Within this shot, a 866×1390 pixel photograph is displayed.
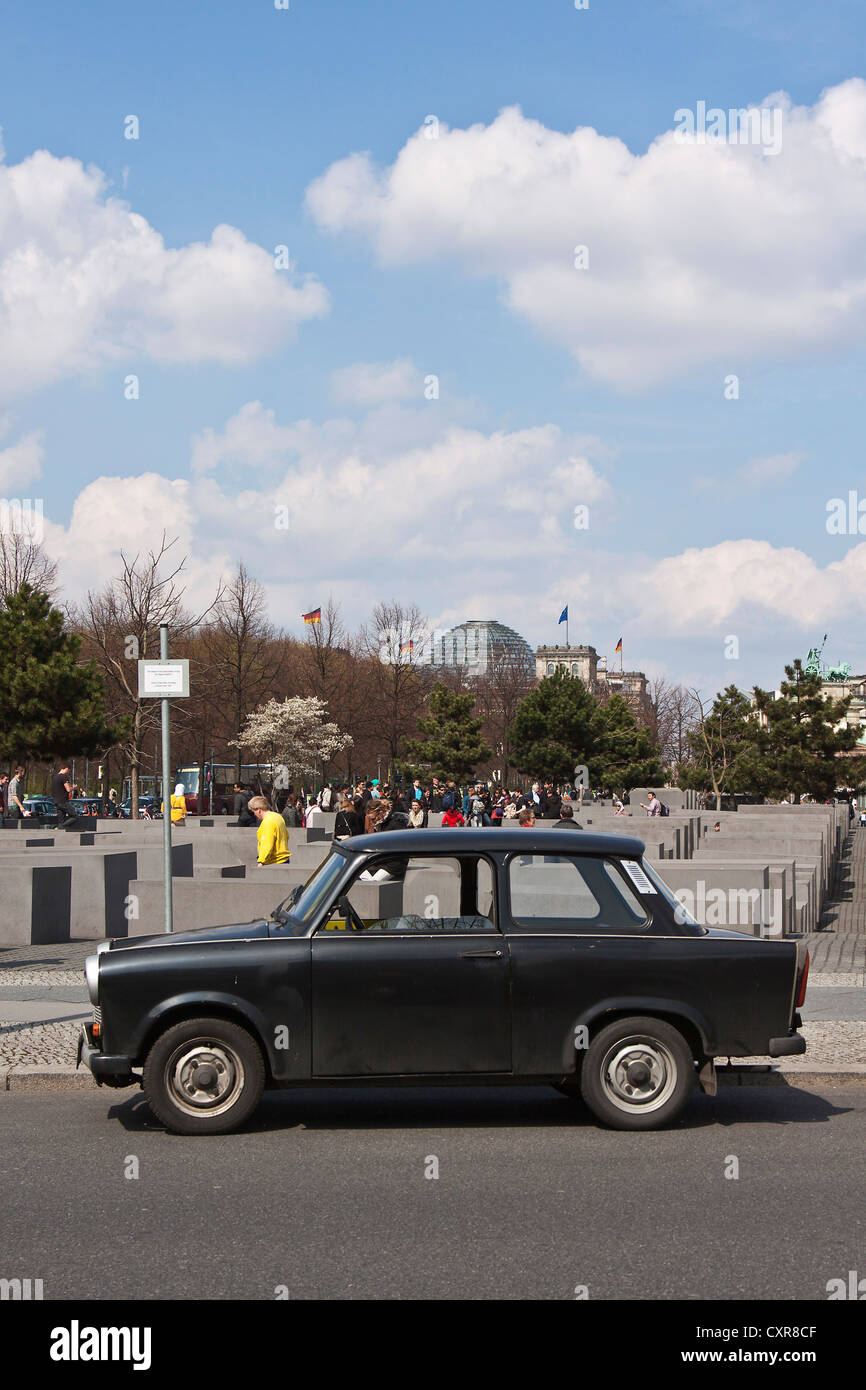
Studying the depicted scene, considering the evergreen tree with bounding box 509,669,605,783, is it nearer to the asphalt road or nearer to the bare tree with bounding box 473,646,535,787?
the bare tree with bounding box 473,646,535,787

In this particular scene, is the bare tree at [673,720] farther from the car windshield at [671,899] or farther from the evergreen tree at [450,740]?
the car windshield at [671,899]

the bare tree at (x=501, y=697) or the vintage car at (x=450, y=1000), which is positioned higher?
the bare tree at (x=501, y=697)

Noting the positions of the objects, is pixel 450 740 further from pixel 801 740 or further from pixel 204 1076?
pixel 204 1076

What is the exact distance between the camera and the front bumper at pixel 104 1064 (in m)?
7.20

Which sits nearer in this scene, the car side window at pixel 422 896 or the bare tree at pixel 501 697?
the car side window at pixel 422 896

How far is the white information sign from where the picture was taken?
11.9m

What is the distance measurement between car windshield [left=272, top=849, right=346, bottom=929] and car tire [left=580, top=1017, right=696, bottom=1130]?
63.2 inches

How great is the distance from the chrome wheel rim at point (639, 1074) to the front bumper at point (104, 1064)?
2454mm

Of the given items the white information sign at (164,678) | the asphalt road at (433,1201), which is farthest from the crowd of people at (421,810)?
the asphalt road at (433,1201)

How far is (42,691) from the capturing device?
44.1 meters

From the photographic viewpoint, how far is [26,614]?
45.5 meters

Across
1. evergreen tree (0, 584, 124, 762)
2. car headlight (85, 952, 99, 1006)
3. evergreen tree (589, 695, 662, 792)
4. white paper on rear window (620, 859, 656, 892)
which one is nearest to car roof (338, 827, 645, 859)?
white paper on rear window (620, 859, 656, 892)

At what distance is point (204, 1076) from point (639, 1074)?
2254mm
